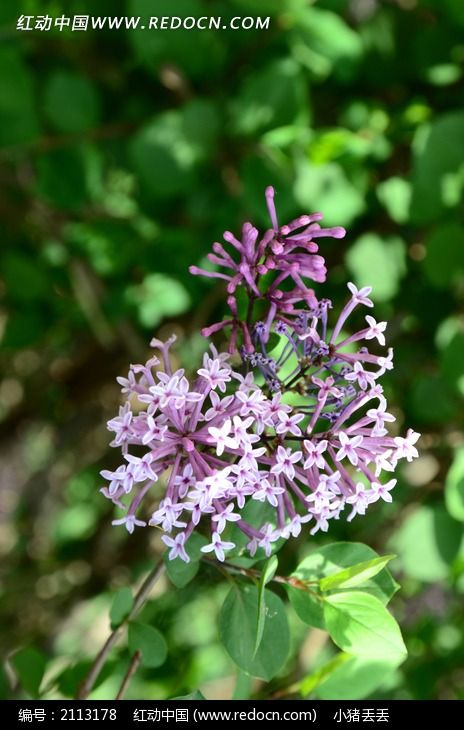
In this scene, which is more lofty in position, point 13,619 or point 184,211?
point 184,211

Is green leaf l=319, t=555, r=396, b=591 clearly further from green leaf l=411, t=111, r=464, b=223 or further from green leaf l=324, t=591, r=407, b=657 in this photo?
green leaf l=411, t=111, r=464, b=223

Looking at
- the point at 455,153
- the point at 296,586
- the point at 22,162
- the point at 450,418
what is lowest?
the point at 450,418

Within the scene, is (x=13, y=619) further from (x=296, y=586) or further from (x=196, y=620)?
(x=296, y=586)

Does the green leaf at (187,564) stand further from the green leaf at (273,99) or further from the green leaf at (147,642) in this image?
the green leaf at (273,99)

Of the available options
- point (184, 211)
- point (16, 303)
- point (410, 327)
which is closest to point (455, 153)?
point (410, 327)
